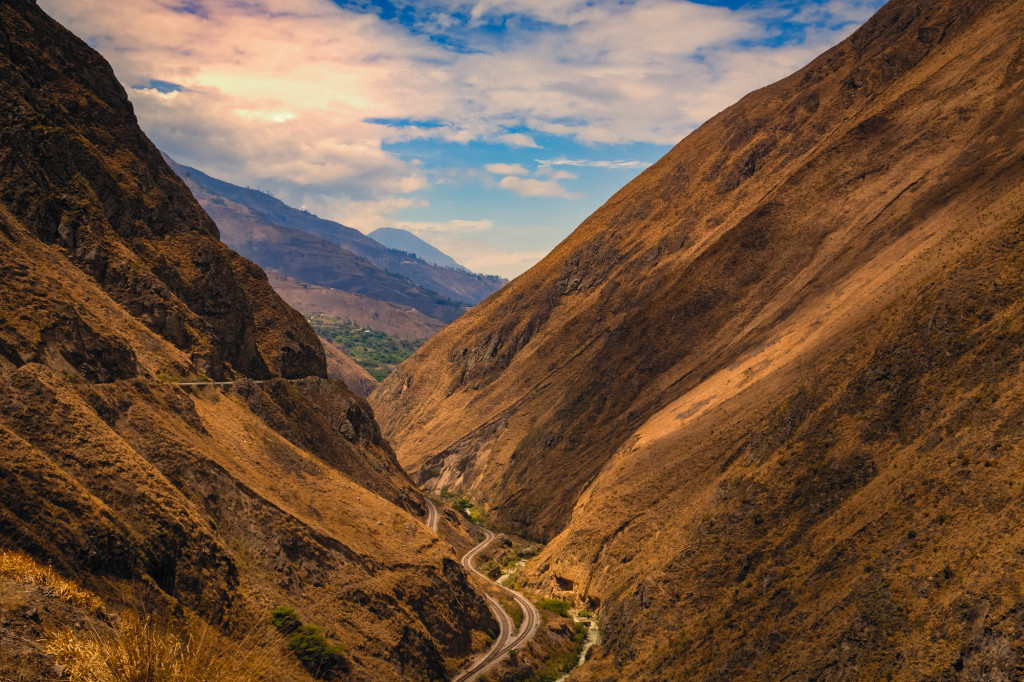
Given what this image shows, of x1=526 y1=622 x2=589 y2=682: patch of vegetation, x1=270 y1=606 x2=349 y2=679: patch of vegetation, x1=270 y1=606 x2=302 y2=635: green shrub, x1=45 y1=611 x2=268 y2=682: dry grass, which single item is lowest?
x1=526 y1=622 x2=589 y2=682: patch of vegetation

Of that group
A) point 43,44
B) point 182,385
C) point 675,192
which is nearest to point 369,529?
point 182,385

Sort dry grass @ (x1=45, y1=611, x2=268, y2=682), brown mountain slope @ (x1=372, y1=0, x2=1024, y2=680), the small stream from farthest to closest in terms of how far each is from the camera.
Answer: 1. the small stream
2. brown mountain slope @ (x1=372, y1=0, x2=1024, y2=680)
3. dry grass @ (x1=45, y1=611, x2=268, y2=682)

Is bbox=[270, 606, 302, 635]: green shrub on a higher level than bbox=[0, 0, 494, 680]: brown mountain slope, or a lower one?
lower

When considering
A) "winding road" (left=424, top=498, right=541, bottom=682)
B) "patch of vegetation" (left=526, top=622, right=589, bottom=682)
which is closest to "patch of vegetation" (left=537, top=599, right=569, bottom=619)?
"winding road" (left=424, top=498, right=541, bottom=682)

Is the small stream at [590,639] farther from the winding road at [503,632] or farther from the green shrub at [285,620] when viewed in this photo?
the green shrub at [285,620]

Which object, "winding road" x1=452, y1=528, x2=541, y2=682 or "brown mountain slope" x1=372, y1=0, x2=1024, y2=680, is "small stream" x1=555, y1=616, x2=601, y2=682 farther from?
"winding road" x1=452, y1=528, x2=541, y2=682

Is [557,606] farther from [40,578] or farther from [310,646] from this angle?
[40,578]
